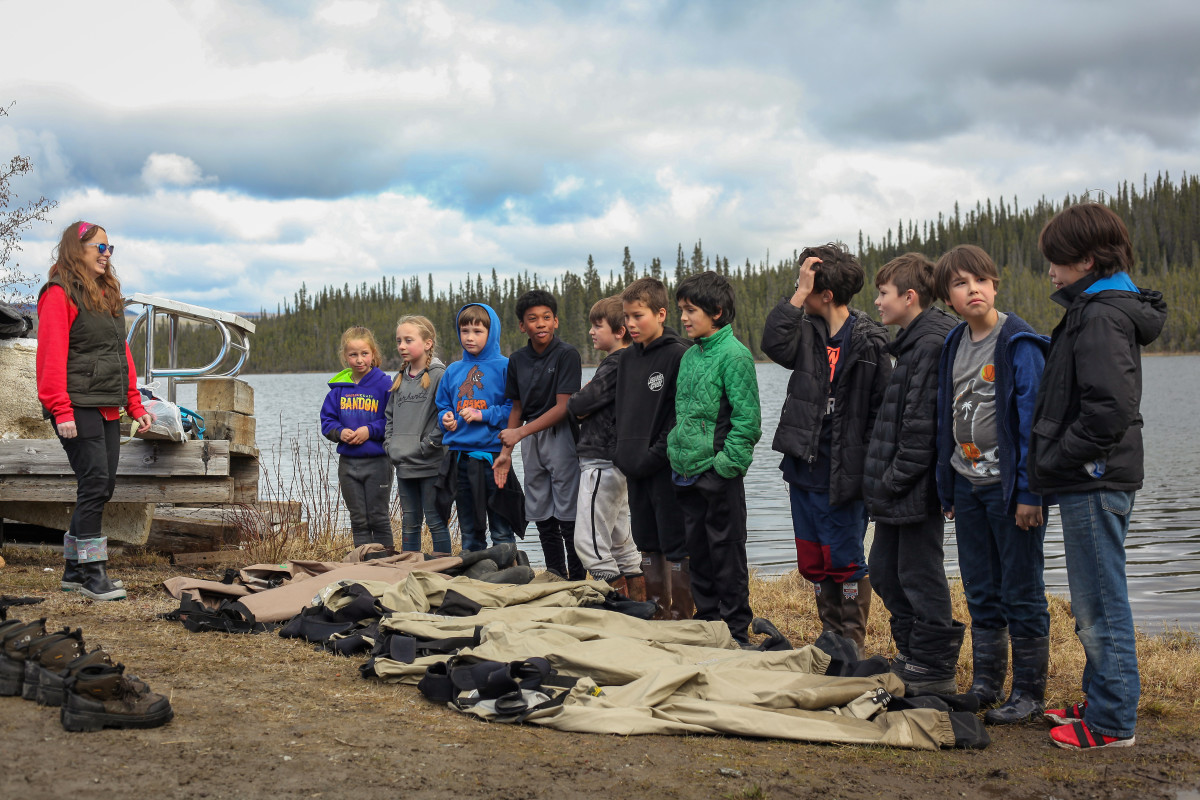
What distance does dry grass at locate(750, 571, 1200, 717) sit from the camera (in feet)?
14.5

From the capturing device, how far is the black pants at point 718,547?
5090 mm

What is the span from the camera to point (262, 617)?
5.19 m

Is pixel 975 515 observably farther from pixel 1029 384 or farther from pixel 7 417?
pixel 7 417

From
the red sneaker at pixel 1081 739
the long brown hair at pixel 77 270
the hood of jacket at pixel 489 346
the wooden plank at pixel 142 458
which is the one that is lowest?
the red sneaker at pixel 1081 739

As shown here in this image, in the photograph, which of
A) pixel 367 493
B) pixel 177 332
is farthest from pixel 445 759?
pixel 177 332

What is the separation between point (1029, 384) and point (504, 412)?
386 centimetres

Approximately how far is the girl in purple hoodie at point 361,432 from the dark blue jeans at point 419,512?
0.23 m

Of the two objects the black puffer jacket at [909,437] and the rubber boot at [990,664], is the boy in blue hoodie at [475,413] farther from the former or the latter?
the rubber boot at [990,664]

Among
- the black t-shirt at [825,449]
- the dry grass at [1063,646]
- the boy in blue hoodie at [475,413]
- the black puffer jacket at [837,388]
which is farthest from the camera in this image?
the boy in blue hoodie at [475,413]

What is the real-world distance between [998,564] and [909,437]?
0.68 m

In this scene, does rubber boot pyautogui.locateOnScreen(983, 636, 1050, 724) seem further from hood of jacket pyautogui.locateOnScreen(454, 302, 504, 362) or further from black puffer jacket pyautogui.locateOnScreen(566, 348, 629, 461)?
hood of jacket pyautogui.locateOnScreen(454, 302, 504, 362)

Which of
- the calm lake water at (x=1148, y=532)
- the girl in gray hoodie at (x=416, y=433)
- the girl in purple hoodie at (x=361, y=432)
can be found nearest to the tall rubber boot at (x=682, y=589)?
the girl in gray hoodie at (x=416, y=433)

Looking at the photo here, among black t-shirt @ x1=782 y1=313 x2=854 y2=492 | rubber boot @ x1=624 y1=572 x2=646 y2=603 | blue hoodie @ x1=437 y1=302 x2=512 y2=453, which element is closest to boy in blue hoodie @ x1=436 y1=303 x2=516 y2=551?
blue hoodie @ x1=437 y1=302 x2=512 y2=453

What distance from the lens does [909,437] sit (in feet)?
14.0
